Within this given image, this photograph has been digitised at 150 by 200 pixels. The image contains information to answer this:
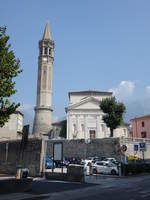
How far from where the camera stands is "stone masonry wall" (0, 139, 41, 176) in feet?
68.2

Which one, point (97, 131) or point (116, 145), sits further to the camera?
point (97, 131)

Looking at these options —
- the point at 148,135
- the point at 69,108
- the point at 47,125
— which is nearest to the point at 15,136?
the point at 47,125

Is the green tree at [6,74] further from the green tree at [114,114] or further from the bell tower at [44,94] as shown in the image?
the bell tower at [44,94]

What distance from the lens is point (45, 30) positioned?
3344 inches

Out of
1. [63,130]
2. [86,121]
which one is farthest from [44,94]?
[86,121]

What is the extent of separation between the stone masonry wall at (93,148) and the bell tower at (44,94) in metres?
27.3

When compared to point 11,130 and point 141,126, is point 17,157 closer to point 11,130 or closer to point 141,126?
point 11,130

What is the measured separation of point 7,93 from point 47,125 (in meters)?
62.3

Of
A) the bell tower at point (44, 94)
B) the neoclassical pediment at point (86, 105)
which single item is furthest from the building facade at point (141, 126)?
the bell tower at point (44, 94)

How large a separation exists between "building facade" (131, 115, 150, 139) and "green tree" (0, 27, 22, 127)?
185 ft

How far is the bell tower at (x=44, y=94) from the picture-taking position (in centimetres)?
7338

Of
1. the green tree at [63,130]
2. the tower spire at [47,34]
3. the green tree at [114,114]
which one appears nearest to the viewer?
the green tree at [114,114]

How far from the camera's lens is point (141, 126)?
66312mm

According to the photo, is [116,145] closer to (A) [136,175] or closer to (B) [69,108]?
(A) [136,175]
